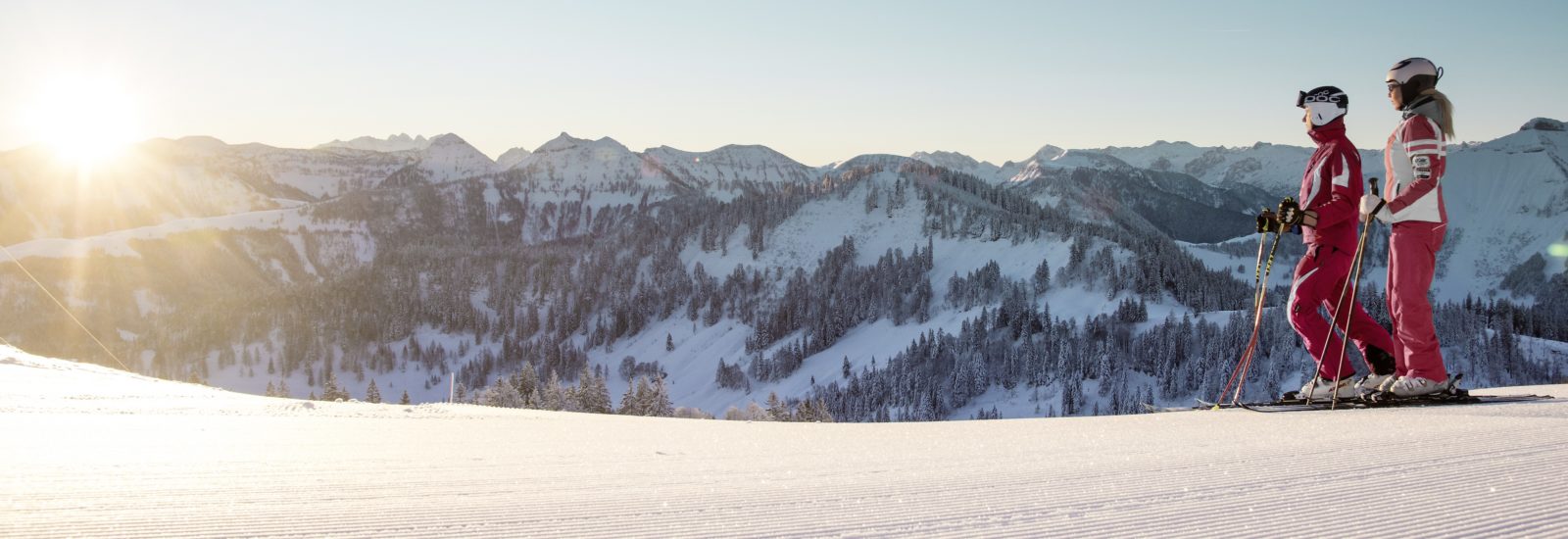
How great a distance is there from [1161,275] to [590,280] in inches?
4822

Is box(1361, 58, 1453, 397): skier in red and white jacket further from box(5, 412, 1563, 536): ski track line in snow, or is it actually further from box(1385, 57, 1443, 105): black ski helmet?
box(5, 412, 1563, 536): ski track line in snow

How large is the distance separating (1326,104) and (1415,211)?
1.74 m

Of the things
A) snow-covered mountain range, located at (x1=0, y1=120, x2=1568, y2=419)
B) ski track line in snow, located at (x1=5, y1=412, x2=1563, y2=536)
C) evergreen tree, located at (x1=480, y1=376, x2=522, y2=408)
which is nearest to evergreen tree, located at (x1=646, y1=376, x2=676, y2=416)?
evergreen tree, located at (x1=480, y1=376, x2=522, y2=408)

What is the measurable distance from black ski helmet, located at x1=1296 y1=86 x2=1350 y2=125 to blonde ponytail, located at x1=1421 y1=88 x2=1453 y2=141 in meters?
1.00

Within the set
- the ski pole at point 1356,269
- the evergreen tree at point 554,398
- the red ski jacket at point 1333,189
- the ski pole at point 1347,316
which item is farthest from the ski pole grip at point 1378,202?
the evergreen tree at point 554,398

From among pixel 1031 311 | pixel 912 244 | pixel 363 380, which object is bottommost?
pixel 363 380

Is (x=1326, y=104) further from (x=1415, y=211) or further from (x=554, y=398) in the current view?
(x=554, y=398)

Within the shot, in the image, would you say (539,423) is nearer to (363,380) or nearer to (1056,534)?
(1056,534)

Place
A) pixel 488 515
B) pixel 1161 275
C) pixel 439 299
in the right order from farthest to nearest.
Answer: pixel 439 299
pixel 1161 275
pixel 488 515

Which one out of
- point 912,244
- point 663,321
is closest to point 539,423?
point 912,244

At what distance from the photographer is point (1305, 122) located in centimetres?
869

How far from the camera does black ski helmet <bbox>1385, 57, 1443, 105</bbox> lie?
24.6 ft

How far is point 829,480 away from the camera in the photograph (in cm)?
383

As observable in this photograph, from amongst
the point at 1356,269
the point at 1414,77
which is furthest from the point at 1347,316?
the point at 1414,77
